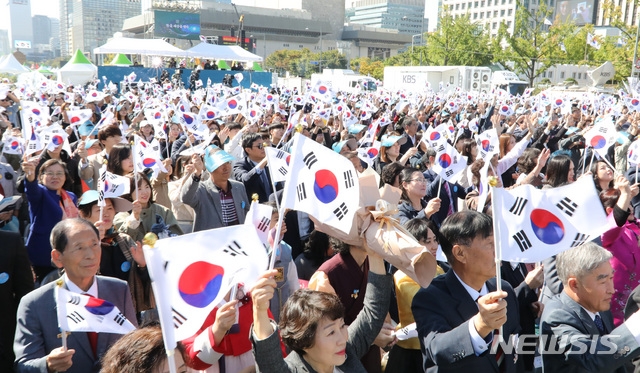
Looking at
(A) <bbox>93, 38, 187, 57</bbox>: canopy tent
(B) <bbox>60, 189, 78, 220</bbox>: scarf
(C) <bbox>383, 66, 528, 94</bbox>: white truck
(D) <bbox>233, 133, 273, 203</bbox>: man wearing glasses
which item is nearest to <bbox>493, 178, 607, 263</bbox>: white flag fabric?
(B) <bbox>60, 189, 78, 220</bbox>: scarf

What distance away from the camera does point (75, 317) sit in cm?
268

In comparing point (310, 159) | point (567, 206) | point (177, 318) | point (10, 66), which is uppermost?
point (10, 66)

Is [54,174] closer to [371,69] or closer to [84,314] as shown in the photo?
[84,314]

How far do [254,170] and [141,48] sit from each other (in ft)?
91.4

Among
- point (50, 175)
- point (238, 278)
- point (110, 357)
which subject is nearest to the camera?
point (110, 357)

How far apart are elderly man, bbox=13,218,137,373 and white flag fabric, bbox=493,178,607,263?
7.06 ft

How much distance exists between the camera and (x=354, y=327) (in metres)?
2.98

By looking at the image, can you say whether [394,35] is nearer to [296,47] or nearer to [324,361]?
[296,47]

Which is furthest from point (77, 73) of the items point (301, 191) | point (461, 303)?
point (461, 303)

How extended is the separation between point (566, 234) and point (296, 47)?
119142mm

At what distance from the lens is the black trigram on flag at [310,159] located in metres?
2.90

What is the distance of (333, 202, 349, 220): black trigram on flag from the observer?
2744 millimetres

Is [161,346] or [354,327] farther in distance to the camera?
[354,327]

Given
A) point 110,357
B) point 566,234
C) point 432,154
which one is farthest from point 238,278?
point 432,154
